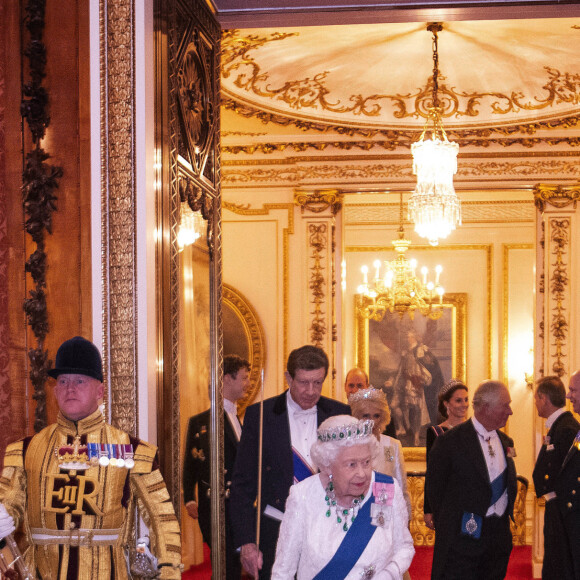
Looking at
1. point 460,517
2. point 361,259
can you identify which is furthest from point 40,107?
point 361,259

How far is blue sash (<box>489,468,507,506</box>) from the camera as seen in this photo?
18.1 ft

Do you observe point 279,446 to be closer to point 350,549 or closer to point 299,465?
point 299,465

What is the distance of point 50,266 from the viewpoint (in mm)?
3867

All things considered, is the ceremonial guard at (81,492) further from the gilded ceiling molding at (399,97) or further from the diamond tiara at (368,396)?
the gilded ceiling molding at (399,97)

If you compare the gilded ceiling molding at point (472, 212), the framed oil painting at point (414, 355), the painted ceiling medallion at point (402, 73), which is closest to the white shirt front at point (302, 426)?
the painted ceiling medallion at point (402, 73)

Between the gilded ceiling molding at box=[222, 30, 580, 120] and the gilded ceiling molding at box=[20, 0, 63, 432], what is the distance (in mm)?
3384

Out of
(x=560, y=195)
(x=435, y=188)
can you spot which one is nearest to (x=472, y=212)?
(x=560, y=195)

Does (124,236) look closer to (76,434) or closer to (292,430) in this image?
(76,434)

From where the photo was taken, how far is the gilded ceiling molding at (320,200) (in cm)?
951

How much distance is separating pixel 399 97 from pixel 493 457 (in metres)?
3.82

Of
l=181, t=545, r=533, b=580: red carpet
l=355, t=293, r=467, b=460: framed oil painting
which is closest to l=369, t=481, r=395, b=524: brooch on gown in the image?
l=181, t=545, r=533, b=580: red carpet

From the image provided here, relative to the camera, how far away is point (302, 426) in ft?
15.2

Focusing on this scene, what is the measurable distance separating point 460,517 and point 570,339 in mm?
4120

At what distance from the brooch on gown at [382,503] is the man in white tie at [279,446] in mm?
1166
